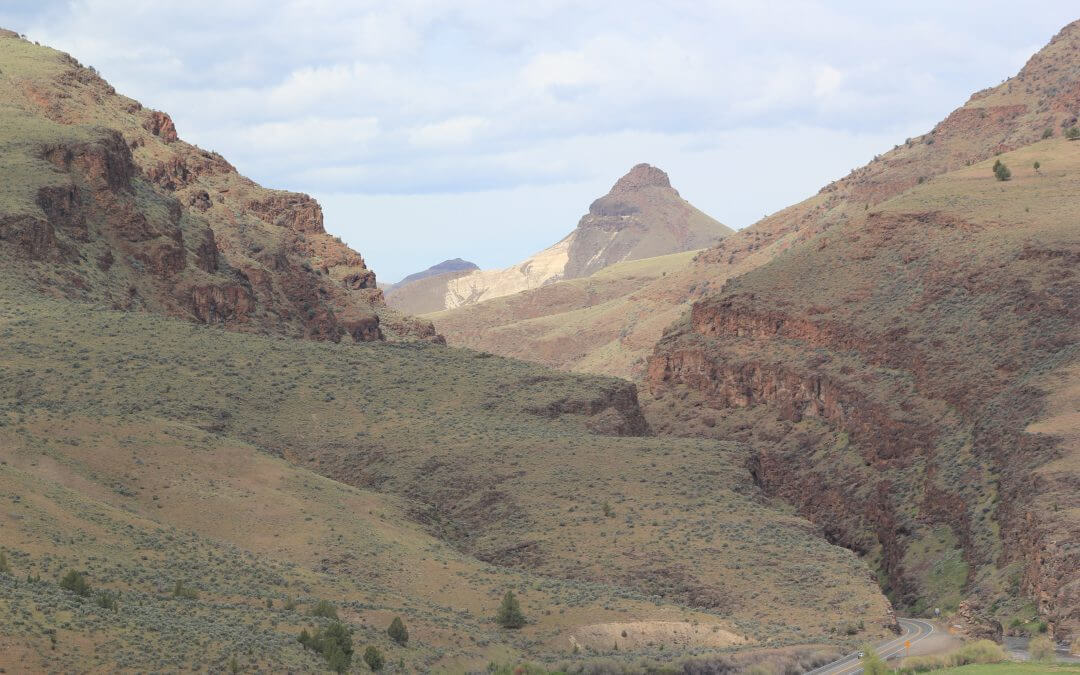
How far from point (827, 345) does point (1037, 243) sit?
15.7 meters

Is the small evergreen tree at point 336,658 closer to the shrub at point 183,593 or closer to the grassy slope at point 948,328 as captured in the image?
the shrub at point 183,593

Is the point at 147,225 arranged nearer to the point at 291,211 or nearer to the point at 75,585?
the point at 291,211

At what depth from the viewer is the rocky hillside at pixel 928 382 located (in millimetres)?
78562

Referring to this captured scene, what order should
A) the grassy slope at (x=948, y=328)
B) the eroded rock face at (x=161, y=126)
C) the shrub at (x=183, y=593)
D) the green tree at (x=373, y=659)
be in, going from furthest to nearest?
1. the eroded rock face at (x=161, y=126)
2. the grassy slope at (x=948, y=328)
3. the shrub at (x=183, y=593)
4. the green tree at (x=373, y=659)

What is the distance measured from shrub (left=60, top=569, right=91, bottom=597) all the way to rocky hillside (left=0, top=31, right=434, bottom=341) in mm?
53891

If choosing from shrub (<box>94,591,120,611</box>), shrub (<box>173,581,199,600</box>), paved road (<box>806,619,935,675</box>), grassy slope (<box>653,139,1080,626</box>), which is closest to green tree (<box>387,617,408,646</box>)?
shrub (<box>173,581,199,600</box>)

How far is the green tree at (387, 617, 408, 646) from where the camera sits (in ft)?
172

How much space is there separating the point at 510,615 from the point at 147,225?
2192 inches

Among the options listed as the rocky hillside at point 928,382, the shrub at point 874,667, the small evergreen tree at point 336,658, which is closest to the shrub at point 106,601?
the small evergreen tree at point 336,658

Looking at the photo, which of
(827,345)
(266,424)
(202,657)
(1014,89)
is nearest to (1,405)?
(266,424)

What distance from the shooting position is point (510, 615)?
62.2 m

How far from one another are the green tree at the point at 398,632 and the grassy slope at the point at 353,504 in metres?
0.51

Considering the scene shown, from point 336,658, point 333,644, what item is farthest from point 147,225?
point 336,658

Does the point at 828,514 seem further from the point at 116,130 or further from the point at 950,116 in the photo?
the point at 950,116
